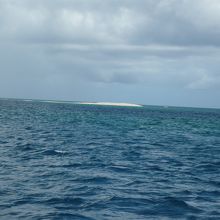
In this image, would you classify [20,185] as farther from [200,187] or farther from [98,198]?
[200,187]

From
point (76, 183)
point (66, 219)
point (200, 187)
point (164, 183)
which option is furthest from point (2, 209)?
point (200, 187)

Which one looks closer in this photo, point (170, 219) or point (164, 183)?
point (170, 219)

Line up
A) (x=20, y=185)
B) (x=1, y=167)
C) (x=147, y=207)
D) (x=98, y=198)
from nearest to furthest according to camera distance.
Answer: (x=147, y=207) → (x=98, y=198) → (x=20, y=185) → (x=1, y=167)

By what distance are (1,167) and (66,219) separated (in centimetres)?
1041

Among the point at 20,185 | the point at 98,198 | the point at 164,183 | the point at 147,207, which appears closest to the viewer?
the point at 147,207

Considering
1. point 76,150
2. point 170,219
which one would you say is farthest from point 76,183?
point 76,150

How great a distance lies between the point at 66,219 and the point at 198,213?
546 centimetres

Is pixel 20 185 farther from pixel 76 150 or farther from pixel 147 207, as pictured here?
pixel 76 150

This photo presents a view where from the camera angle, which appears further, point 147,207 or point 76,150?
point 76,150

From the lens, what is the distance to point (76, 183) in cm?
1886

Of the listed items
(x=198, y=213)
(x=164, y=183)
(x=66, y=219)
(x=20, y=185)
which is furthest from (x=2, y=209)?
(x=164, y=183)

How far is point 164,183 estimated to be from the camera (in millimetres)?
19516

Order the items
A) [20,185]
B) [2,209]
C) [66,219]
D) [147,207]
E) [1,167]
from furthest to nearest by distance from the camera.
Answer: [1,167] < [20,185] < [147,207] < [2,209] < [66,219]

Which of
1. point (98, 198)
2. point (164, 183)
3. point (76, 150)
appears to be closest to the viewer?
point (98, 198)
